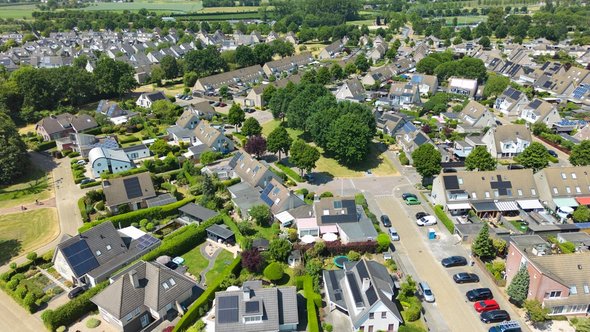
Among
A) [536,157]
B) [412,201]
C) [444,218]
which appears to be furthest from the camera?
[536,157]

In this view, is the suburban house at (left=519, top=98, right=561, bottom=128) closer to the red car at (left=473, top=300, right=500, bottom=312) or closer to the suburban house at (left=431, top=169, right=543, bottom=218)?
the suburban house at (left=431, top=169, right=543, bottom=218)

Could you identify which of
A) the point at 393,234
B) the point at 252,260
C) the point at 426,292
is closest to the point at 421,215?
the point at 393,234

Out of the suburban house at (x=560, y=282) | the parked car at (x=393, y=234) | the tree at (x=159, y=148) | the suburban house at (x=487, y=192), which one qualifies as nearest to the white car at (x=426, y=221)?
the suburban house at (x=487, y=192)

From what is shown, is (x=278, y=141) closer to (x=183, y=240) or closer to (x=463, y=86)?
(x=183, y=240)

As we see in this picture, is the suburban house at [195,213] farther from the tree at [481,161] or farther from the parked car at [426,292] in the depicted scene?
the tree at [481,161]

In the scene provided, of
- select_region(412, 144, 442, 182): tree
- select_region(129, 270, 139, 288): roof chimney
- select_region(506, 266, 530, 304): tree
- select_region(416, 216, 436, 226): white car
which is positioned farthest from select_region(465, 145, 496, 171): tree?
select_region(129, 270, 139, 288): roof chimney

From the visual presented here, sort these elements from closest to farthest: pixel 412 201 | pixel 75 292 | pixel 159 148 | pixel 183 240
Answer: pixel 75 292
pixel 183 240
pixel 412 201
pixel 159 148
